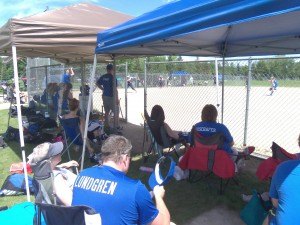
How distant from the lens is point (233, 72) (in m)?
12.6

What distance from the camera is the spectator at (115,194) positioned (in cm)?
201

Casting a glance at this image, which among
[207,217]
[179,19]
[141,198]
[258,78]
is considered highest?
[179,19]

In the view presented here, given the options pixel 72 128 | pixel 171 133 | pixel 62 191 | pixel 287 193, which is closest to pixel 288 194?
pixel 287 193

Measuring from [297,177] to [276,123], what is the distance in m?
9.42

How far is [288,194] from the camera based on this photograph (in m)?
2.15

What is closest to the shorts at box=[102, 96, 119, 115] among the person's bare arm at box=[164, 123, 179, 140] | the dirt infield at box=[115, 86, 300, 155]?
the dirt infield at box=[115, 86, 300, 155]

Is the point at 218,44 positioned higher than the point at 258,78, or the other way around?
the point at 218,44

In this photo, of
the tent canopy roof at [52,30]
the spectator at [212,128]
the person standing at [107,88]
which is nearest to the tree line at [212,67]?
the person standing at [107,88]

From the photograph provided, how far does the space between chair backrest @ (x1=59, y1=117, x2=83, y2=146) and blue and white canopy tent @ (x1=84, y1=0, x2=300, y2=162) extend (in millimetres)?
1786

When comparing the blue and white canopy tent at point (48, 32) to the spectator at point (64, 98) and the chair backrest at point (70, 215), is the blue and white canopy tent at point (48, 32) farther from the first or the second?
the spectator at point (64, 98)

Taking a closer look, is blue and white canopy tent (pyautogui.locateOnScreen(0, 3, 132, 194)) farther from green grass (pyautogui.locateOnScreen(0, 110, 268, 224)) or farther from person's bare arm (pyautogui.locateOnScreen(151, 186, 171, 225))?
person's bare arm (pyautogui.locateOnScreen(151, 186, 171, 225))

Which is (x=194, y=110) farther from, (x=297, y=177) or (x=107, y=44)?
(x=297, y=177)

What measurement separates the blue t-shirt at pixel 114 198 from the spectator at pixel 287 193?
0.85 meters

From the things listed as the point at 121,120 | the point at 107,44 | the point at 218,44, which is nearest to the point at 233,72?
the point at 121,120
